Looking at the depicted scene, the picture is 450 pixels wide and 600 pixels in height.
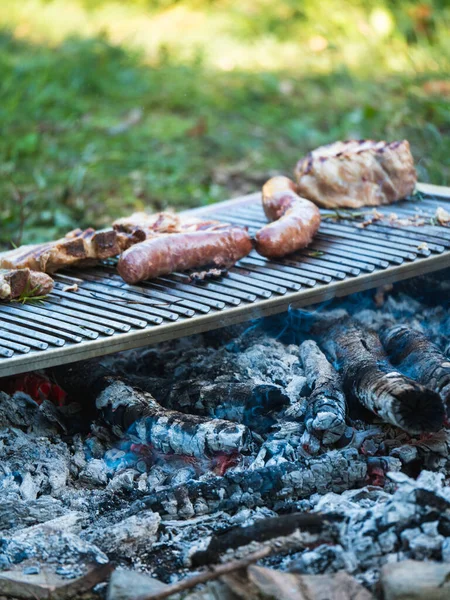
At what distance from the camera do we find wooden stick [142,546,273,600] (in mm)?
2871

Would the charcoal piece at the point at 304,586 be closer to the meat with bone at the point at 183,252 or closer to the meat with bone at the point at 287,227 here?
the meat with bone at the point at 183,252

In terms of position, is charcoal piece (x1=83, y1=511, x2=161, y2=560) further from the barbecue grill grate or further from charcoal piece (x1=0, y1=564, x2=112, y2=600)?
the barbecue grill grate

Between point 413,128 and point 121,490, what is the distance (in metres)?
6.07

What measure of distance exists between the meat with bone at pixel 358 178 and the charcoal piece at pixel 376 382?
0.99m

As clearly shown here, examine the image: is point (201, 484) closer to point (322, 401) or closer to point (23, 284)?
point (322, 401)

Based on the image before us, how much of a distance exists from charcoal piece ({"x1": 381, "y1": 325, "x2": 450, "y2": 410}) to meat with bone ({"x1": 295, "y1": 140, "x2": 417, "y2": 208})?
1.11m

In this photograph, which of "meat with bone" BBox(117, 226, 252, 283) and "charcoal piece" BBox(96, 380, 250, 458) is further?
"meat with bone" BBox(117, 226, 252, 283)

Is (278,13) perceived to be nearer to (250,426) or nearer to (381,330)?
(381,330)

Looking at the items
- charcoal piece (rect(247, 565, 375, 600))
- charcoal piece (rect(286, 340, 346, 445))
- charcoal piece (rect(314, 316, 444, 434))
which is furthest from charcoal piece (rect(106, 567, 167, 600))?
charcoal piece (rect(314, 316, 444, 434))

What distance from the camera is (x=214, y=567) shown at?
2.97 meters

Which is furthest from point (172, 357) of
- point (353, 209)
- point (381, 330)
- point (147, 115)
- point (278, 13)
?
point (278, 13)

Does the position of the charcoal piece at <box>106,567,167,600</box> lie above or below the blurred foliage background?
below

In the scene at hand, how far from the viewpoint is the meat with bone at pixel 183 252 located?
4508mm

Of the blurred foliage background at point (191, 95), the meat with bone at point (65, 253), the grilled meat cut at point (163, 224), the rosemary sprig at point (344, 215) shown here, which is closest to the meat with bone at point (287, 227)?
the rosemary sprig at point (344, 215)
